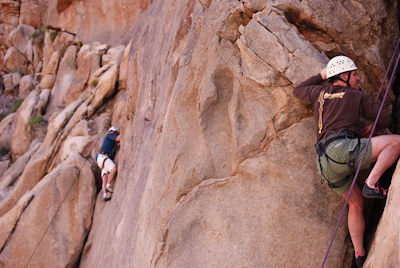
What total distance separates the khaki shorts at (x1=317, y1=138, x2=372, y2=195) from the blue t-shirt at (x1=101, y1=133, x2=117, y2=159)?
7.70 m

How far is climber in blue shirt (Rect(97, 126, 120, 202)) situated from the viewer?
11.0 metres

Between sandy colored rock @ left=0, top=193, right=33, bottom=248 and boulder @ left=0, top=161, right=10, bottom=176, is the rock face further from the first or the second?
boulder @ left=0, top=161, right=10, bottom=176

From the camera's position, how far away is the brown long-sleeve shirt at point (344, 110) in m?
5.00


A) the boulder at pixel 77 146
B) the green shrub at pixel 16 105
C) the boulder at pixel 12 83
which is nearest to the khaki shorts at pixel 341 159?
the boulder at pixel 77 146

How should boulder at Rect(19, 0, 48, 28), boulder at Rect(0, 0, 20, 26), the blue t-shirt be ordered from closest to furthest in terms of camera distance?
the blue t-shirt, boulder at Rect(19, 0, 48, 28), boulder at Rect(0, 0, 20, 26)

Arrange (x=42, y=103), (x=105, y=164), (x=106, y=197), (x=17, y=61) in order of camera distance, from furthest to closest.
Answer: (x=17, y=61) → (x=42, y=103) → (x=105, y=164) → (x=106, y=197)

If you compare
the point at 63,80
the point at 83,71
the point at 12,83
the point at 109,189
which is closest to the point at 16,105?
the point at 12,83

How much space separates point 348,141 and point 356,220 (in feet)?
3.08

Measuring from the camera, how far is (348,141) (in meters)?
4.91

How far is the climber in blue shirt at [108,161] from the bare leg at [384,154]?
24.4 ft

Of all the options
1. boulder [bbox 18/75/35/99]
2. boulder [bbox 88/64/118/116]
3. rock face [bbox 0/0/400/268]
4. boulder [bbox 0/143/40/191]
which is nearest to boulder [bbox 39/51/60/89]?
boulder [bbox 18/75/35/99]

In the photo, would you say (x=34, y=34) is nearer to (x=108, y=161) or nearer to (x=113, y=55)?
(x=113, y=55)

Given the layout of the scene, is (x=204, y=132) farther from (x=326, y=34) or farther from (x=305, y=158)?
(x=326, y=34)

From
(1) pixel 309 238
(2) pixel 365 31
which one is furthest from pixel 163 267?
(2) pixel 365 31
